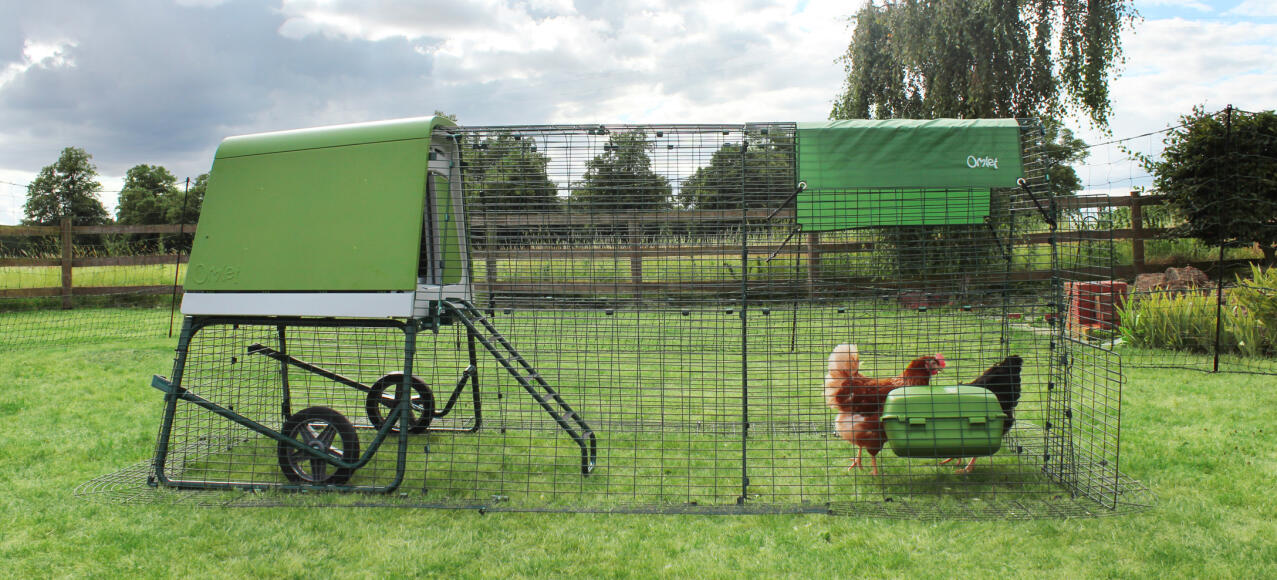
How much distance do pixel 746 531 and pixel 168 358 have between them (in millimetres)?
6985

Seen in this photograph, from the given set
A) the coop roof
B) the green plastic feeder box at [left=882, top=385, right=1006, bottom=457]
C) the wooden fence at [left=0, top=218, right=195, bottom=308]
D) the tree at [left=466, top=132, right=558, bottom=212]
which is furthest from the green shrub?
the wooden fence at [left=0, top=218, right=195, bottom=308]

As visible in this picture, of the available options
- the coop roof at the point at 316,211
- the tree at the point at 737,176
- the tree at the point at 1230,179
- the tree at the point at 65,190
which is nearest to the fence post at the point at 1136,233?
the tree at the point at 1230,179

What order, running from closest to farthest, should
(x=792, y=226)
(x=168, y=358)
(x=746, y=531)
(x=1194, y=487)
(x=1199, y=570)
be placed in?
(x=1199, y=570) → (x=746, y=531) → (x=1194, y=487) → (x=792, y=226) → (x=168, y=358)

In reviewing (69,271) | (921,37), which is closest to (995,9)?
(921,37)

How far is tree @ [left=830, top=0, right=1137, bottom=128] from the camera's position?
13.5 m

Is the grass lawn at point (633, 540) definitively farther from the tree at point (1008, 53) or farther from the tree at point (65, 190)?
the tree at point (65, 190)

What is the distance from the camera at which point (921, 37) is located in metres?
14.3

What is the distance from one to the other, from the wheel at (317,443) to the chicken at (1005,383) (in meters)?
3.41

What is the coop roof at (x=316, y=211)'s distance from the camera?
3701 mm

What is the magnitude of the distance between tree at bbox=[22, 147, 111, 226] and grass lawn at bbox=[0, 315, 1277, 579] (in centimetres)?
Result: 3924

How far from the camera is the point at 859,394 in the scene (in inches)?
156

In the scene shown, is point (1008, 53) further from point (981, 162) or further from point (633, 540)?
point (633, 540)

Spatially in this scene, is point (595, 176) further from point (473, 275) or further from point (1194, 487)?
point (1194, 487)

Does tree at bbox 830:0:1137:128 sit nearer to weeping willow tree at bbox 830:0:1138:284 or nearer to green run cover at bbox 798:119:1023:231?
weeping willow tree at bbox 830:0:1138:284
